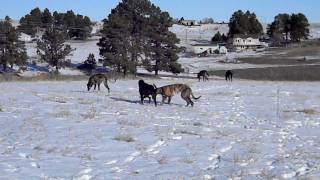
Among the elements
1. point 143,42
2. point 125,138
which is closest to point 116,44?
point 143,42

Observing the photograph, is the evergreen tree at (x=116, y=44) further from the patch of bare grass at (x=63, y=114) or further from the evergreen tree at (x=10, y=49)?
the patch of bare grass at (x=63, y=114)

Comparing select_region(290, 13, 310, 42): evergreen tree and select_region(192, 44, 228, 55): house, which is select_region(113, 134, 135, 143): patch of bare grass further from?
select_region(290, 13, 310, 42): evergreen tree

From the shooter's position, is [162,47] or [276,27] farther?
[276,27]

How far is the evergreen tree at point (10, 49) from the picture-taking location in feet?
224

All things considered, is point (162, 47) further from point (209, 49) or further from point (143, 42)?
point (209, 49)

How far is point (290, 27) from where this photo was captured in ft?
561

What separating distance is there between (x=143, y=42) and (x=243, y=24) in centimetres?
11089

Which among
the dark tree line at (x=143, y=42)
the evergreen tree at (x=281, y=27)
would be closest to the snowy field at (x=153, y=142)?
the dark tree line at (x=143, y=42)

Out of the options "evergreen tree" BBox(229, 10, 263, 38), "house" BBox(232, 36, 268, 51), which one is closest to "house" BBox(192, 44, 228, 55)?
"house" BBox(232, 36, 268, 51)

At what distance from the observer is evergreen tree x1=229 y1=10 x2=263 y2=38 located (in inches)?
6919

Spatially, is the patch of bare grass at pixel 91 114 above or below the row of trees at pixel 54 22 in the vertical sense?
below

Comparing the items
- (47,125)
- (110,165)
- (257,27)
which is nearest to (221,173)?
(110,165)

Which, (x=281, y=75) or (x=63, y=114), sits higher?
(x=63, y=114)

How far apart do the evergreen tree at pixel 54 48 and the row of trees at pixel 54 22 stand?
4081cm
